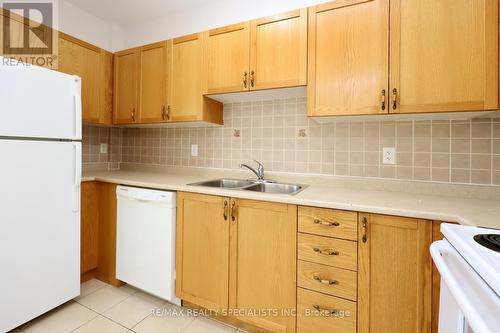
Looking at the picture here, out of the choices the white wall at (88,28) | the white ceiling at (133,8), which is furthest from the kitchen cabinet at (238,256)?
the white wall at (88,28)

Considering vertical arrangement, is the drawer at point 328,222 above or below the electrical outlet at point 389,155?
below

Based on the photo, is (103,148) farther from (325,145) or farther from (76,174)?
(325,145)

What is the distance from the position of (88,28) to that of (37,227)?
200 cm

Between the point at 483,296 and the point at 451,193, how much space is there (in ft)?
3.96

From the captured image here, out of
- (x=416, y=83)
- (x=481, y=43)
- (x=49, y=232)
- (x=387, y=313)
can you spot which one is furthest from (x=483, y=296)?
(x=49, y=232)

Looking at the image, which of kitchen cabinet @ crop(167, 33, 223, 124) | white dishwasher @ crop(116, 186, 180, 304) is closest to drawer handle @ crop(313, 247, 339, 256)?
white dishwasher @ crop(116, 186, 180, 304)

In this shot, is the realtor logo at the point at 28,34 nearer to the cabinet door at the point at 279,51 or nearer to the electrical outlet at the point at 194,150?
the electrical outlet at the point at 194,150

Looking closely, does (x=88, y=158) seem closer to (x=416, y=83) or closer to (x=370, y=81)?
(x=370, y=81)

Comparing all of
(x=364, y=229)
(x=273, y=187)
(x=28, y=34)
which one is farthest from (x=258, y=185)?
(x=28, y=34)

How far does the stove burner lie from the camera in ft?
2.09

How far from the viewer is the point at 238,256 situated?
148 cm

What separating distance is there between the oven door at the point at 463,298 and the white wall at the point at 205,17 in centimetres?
192

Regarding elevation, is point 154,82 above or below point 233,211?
above

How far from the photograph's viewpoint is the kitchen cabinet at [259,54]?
1.57 meters
